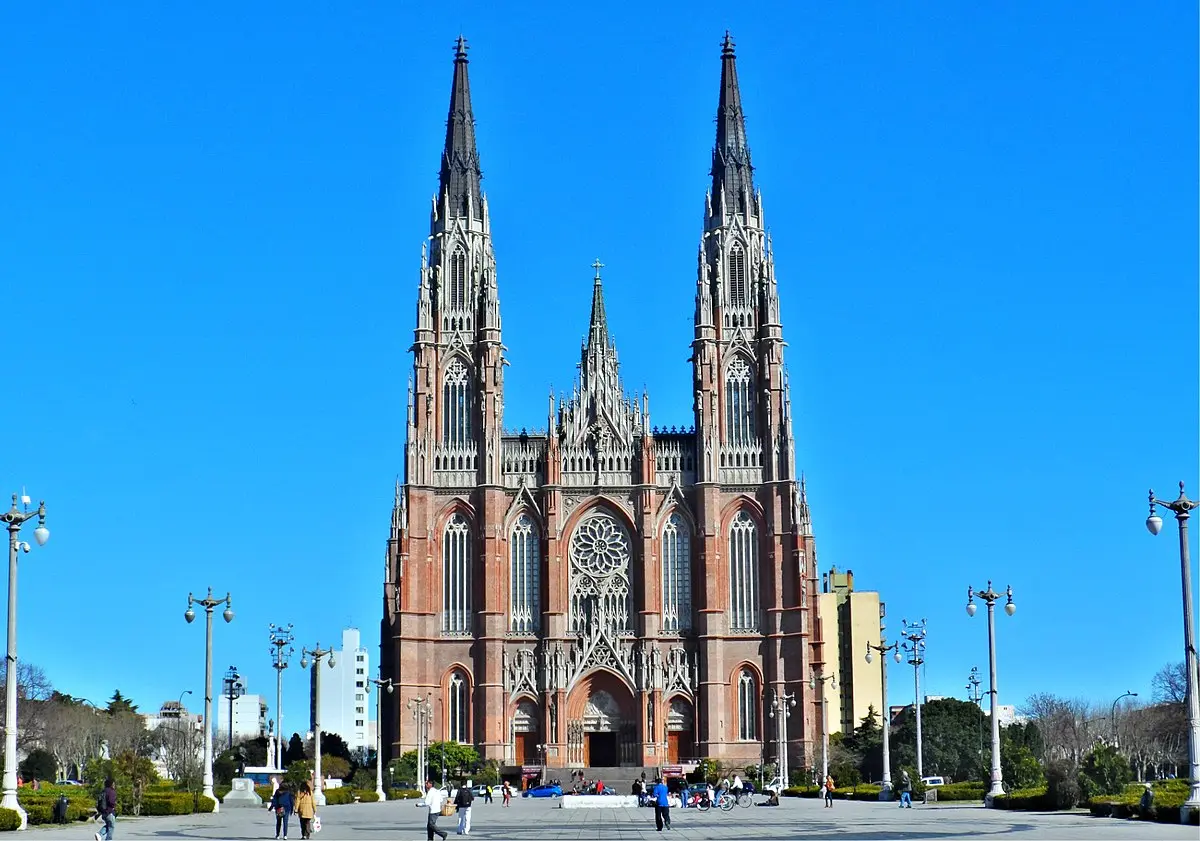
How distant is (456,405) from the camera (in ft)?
368

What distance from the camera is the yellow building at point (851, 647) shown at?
161000 millimetres

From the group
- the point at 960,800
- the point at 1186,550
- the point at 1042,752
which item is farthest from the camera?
the point at 1042,752

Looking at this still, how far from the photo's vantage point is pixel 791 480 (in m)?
110

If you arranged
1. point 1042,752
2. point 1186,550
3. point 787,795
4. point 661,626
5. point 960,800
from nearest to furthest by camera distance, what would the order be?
point 1186,550
point 960,800
point 787,795
point 661,626
point 1042,752

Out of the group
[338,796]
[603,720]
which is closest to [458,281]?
[603,720]

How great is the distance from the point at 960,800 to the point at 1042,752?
186 feet

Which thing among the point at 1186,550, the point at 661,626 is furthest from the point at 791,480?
the point at 1186,550

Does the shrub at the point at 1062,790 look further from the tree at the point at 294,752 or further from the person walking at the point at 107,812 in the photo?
the tree at the point at 294,752

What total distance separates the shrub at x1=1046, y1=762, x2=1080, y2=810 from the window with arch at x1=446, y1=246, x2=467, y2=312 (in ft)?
220

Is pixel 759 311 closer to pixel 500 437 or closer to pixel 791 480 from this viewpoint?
pixel 791 480

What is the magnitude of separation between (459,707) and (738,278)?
32973mm

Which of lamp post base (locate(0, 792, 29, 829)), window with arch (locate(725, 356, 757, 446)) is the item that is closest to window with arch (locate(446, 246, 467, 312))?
window with arch (locate(725, 356, 757, 446))

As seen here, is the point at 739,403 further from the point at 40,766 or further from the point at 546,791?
the point at 40,766

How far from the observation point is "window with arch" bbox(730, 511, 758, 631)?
10988 centimetres
